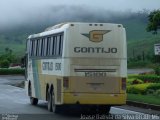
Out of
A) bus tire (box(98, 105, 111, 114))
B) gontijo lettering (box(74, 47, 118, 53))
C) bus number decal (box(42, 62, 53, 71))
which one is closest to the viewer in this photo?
gontijo lettering (box(74, 47, 118, 53))

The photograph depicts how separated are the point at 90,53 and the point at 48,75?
2.71 meters

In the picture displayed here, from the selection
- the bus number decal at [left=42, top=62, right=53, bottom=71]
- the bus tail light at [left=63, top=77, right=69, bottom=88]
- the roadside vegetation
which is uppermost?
the bus number decal at [left=42, top=62, right=53, bottom=71]

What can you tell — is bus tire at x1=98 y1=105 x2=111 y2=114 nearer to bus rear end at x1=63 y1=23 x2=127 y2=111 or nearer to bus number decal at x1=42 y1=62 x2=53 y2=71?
bus rear end at x1=63 y1=23 x2=127 y2=111

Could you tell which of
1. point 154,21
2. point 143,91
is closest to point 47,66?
point 143,91

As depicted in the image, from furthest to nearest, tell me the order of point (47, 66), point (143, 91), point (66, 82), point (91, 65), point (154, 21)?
point (154, 21), point (143, 91), point (47, 66), point (91, 65), point (66, 82)

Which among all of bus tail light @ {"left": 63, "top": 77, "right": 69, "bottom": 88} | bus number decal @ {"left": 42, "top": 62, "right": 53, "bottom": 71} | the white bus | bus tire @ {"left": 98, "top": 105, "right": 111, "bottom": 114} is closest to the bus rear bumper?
the white bus

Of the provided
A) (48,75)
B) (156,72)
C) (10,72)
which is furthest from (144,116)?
(10,72)

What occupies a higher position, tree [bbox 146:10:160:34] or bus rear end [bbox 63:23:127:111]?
tree [bbox 146:10:160:34]

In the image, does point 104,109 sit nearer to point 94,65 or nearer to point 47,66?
point 94,65

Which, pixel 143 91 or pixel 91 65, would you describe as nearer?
pixel 91 65

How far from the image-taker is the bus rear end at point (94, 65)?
21484 millimetres

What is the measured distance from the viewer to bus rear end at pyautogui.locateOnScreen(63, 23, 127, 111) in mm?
21484

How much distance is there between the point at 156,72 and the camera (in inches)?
1654

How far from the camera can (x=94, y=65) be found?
21.7 m
